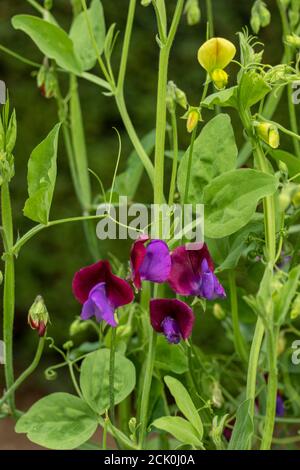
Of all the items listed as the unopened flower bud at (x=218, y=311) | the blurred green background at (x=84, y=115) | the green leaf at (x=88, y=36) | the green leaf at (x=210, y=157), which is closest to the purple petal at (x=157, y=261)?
the green leaf at (x=210, y=157)

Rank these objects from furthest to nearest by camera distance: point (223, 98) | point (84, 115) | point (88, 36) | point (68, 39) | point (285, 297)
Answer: point (84, 115) < point (88, 36) < point (68, 39) < point (223, 98) < point (285, 297)

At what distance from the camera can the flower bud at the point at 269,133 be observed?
101 centimetres

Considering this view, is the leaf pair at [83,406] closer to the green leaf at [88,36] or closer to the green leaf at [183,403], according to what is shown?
the green leaf at [183,403]

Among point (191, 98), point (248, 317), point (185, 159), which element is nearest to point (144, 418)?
point (185, 159)

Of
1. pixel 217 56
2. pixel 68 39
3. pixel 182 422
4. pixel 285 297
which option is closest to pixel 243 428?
pixel 182 422

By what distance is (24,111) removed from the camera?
9.93 feet

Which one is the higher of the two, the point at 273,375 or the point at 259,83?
the point at 259,83

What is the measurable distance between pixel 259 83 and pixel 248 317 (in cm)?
51

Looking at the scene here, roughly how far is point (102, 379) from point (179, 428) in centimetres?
19

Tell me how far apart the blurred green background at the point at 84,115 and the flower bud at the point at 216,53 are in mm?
1758

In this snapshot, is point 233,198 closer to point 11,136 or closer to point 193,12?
point 11,136

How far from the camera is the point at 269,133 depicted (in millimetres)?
1016

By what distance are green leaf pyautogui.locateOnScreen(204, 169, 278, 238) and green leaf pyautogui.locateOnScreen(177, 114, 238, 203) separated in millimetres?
54
